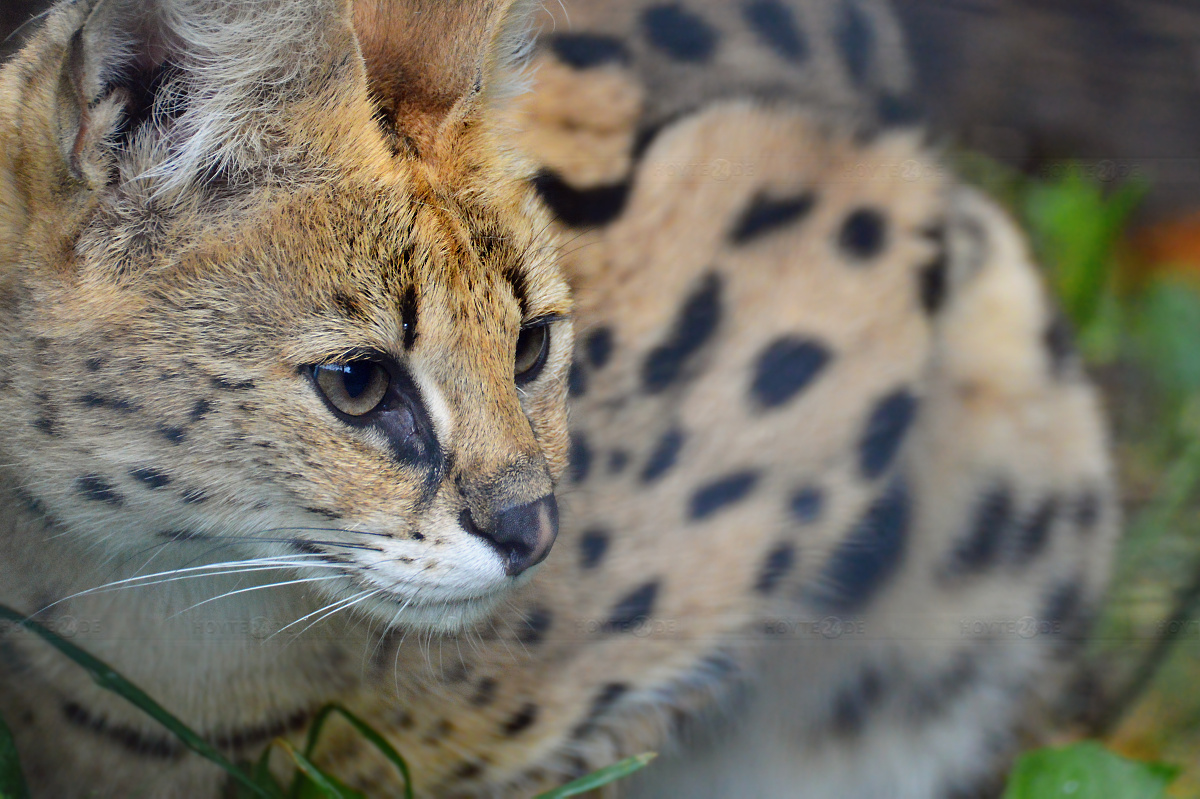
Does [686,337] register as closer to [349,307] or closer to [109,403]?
[349,307]

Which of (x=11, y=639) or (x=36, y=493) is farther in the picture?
(x=11, y=639)

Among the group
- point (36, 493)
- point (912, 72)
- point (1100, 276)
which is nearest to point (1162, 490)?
point (1100, 276)

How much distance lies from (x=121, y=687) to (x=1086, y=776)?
1.09 m

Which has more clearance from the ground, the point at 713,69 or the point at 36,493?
the point at 713,69

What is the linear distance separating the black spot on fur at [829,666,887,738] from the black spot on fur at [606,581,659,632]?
1.33ft

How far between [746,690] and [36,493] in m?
1.00

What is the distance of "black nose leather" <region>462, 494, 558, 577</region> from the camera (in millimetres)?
943

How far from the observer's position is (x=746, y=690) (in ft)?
5.25

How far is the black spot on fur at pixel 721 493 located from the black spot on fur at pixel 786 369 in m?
0.10

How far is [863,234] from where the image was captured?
58.3 inches

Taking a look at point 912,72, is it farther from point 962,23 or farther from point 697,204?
point 697,204

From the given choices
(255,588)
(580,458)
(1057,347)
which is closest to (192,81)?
(255,588)

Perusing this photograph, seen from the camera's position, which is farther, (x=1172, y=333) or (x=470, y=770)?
(x=1172, y=333)

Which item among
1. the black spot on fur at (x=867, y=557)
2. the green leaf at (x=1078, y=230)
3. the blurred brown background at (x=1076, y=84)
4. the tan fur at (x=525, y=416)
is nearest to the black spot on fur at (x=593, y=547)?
the tan fur at (x=525, y=416)
